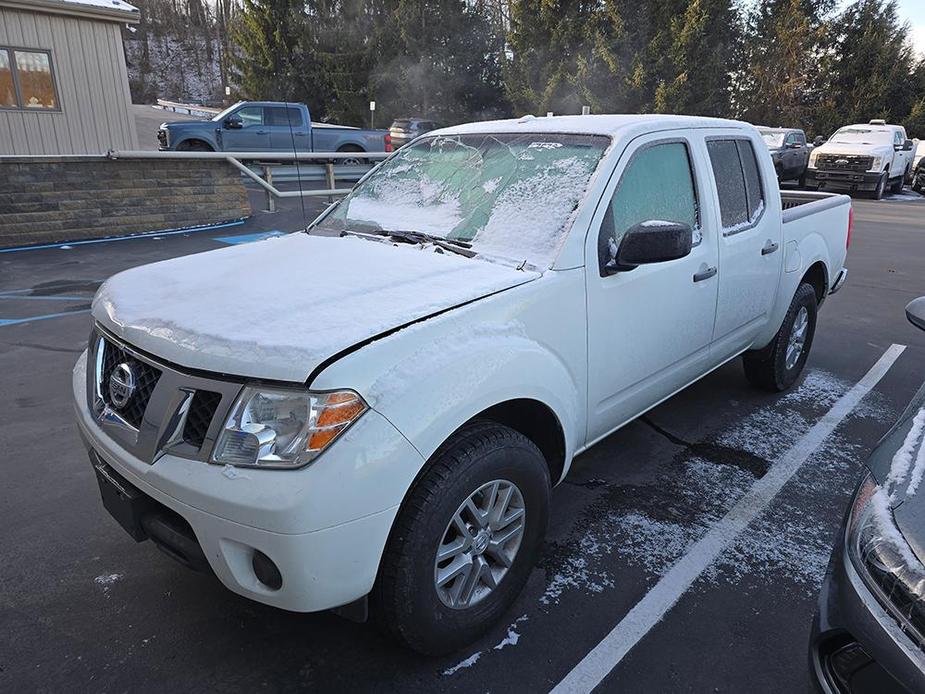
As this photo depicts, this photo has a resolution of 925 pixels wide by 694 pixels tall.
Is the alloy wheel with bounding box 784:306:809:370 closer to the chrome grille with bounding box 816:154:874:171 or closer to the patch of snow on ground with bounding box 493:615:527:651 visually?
the patch of snow on ground with bounding box 493:615:527:651

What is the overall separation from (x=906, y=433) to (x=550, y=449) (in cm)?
122

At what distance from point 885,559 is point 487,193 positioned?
2088 millimetres

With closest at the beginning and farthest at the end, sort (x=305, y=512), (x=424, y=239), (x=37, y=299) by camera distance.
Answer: (x=305, y=512) < (x=424, y=239) < (x=37, y=299)

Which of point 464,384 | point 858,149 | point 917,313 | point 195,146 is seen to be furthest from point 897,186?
point 464,384

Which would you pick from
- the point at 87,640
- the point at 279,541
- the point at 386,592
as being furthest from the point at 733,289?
the point at 87,640

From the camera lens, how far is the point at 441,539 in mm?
2059

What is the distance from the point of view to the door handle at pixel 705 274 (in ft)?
10.9

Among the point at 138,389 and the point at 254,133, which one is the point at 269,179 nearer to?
the point at 254,133

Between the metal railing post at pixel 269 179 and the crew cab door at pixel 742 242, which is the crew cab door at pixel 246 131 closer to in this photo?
the metal railing post at pixel 269 179

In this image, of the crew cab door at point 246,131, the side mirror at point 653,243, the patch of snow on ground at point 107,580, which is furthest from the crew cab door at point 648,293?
the crew cab door at point 246,131

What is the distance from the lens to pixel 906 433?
2.06 m

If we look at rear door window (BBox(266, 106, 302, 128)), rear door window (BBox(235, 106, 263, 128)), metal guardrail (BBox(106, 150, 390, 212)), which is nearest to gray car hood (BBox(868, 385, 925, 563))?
metal guardrail (BBox(106, 150, 390, 212))

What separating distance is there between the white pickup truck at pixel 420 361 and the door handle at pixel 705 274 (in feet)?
0.06

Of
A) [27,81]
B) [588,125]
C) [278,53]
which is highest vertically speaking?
[278,53]
